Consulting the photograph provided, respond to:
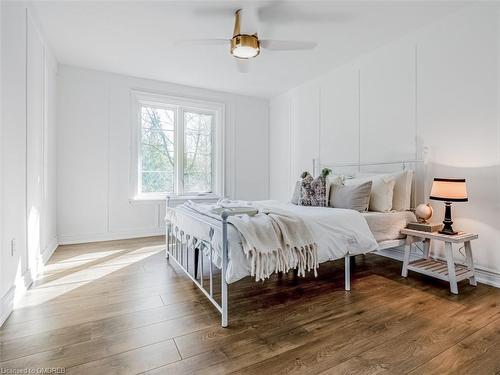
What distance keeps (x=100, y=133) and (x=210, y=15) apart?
2.65 metres

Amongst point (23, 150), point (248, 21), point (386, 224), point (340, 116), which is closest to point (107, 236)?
point (23, 150)

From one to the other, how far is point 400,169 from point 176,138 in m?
3.68

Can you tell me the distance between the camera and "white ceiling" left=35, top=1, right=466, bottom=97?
2.72 meters

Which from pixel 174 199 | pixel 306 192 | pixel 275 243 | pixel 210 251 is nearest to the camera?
pixel 275 243

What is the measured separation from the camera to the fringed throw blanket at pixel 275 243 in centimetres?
186

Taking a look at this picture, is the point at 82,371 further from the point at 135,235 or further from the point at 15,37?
the point at 135,235

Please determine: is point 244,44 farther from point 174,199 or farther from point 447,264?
point 174,199

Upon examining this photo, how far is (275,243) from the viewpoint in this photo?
6.43ft

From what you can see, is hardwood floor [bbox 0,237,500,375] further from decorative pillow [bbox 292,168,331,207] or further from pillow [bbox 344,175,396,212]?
decorative pillow [bbox 292,168,331,207]

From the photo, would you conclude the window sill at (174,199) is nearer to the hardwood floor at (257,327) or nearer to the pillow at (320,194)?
the hardwood floor at (257,327)

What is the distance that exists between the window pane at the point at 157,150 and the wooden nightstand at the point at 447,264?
383 cm

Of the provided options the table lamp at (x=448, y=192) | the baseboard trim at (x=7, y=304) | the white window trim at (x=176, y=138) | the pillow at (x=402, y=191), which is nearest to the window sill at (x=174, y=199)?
the white window trim at (x=176, y=138)

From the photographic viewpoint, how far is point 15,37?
2207mm

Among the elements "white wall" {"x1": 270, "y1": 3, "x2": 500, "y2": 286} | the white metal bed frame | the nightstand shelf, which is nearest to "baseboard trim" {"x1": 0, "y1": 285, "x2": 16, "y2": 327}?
the white metal bed frame
